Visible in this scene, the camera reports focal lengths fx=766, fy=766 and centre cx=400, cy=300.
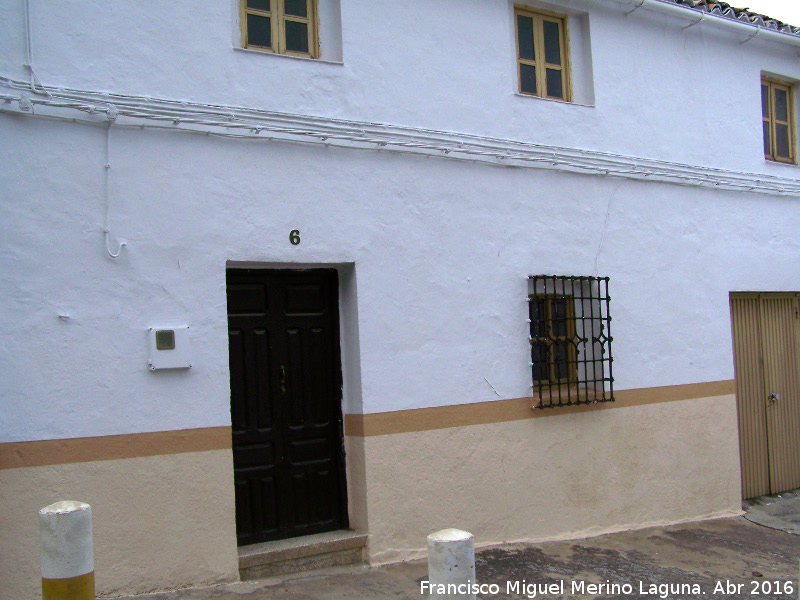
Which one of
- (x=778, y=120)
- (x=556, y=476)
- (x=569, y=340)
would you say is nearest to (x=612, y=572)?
(x=556, y=476)

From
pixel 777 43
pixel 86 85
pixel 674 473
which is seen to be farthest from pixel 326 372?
pixel 777 43

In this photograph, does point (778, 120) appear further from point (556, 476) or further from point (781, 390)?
point (556, 476)

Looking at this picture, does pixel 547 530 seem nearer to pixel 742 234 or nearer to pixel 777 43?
pixel 742 234

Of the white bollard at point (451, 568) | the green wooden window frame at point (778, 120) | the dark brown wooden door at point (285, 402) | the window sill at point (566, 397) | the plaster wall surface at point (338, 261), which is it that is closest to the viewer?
the white bollard at point (451, 568)

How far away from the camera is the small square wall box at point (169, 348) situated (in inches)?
199

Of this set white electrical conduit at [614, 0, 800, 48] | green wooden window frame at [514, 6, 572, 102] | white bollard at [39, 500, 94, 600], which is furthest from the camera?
white electrical conduit at [614, 0, 800, 48]

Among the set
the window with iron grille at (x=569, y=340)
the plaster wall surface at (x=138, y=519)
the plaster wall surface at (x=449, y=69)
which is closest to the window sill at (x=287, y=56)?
the plaster wall surface at (x=449, y=69)

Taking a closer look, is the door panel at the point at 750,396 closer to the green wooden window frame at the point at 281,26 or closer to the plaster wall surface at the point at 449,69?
the plaster wall surface at the point at 449,69

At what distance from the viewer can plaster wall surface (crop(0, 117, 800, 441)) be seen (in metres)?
4.83

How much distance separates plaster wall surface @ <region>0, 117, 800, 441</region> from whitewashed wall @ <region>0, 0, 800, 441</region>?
2 cm

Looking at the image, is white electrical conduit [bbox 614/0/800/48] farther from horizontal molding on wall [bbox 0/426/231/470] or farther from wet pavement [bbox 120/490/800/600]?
horizontal molding on wall [bbox 0/426/231/470]

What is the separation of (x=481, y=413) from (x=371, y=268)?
1.57 meters

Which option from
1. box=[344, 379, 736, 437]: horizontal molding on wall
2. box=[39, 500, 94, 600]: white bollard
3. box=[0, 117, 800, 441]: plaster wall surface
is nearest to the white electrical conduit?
box=[0, 117, 800, 441]: plaster wall surface

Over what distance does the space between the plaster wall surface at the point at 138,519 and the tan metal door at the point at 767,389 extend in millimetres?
5908
